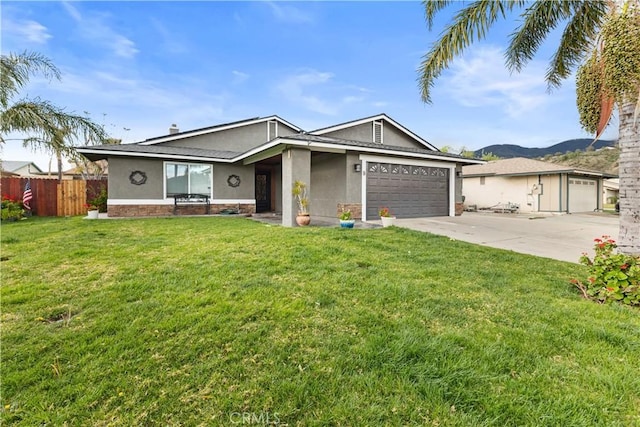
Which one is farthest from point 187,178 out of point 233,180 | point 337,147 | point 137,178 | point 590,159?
point 590,159

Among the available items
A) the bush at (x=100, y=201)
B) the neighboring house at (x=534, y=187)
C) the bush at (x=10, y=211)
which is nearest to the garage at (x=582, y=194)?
the neighboring house at (x=534, y=187)

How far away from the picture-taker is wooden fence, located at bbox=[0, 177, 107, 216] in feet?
42.3

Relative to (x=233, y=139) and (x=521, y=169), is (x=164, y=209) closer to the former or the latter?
(x=233, y=139)

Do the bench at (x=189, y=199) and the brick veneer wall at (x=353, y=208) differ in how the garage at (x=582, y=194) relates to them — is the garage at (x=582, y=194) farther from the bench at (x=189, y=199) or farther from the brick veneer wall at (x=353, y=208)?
the bench at (x=189, y=199)

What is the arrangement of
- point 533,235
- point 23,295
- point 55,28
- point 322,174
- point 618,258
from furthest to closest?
point 322,174
point 55,28
point 533,235
point 618,258
point 23,295

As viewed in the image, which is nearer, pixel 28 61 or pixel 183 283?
pixel 183 283

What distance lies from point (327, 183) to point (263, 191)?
5.71m

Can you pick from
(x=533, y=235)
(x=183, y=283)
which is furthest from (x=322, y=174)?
(x=183, y=283)

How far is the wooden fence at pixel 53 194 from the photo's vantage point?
42.3 ft

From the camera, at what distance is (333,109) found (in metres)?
19.2

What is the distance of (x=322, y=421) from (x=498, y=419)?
105cm

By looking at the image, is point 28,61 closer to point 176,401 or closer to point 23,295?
point 23,295

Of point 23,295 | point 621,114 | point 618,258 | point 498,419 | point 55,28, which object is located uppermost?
point 55,28

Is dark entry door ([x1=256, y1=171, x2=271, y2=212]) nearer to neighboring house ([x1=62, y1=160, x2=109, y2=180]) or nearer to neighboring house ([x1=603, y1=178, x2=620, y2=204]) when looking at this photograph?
neighboring house ([x1=62, y1=160, x2=109, y2=180])
